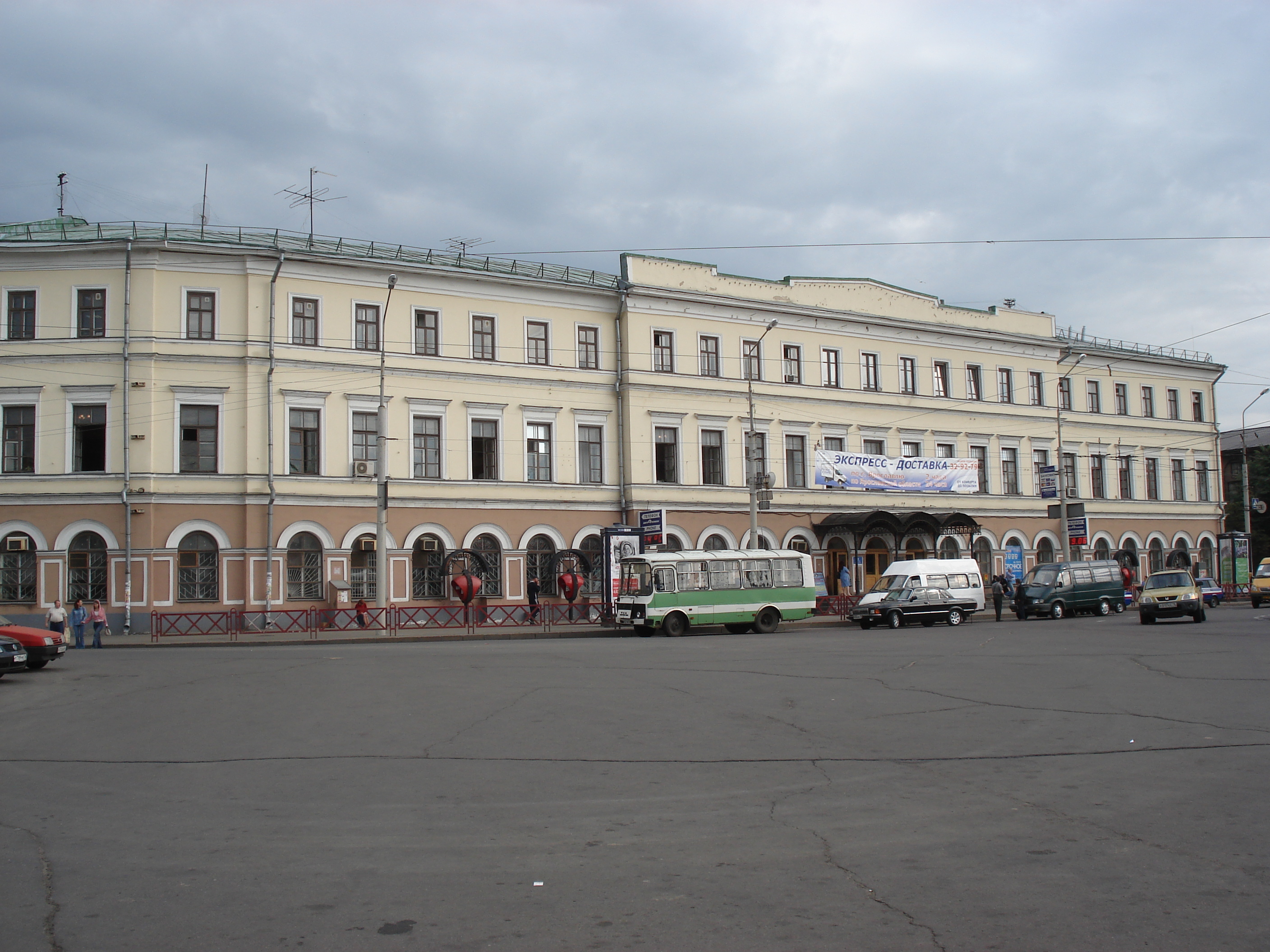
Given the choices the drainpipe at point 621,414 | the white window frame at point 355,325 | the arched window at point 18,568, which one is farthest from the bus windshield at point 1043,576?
the arched window at point 18,568

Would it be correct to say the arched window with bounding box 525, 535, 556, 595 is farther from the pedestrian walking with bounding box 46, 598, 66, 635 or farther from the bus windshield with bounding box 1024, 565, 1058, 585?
the bus windshield with bounding box 1024, 565, 1058, 585

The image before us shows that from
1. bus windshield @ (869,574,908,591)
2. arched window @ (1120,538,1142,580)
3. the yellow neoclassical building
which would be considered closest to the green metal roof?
the yellow neoclassical building

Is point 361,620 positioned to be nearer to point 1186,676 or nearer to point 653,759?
point 1186,676

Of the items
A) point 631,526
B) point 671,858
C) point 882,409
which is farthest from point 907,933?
point 882,409

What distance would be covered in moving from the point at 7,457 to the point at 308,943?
118 ft

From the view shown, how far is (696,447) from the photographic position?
4497cm

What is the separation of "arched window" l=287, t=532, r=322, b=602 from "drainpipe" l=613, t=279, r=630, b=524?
12.2 meters

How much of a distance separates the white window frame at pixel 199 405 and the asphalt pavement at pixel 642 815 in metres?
19.8

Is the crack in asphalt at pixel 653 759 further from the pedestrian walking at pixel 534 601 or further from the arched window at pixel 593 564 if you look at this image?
the arched window at pixel 593 564

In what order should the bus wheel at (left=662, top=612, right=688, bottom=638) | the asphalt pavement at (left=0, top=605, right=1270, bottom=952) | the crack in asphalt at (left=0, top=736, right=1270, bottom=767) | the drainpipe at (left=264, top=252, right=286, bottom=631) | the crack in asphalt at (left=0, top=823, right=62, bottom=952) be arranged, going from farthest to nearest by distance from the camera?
the drainpipe at (left=264, top=252, right=286, bottom=631)
the bus wheel at (left=662, top=612, right=688, bottom=638)
the crack in asphalt at (left=0, top=736, right=1270, bottom=767)
the asphalt pavement at (left=0, top=605, right=1270, bottom=952)
the crack in asphalt at (left=0, top=823, right=62, bottom=952)

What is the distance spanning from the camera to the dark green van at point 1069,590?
133 ft

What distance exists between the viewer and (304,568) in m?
37.1

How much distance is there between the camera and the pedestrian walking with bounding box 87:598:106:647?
101 ft

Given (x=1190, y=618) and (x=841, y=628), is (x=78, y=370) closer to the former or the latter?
(x=841, y=628)
